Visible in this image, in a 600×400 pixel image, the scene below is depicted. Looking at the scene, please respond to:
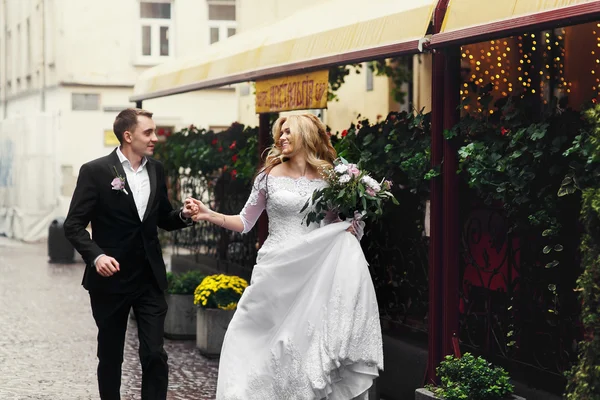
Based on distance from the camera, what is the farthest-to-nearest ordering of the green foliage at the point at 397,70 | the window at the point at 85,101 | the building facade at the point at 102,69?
the window at the point at 85,101
the building facade at the point at 102,69
the green foliage at the point at 397,70

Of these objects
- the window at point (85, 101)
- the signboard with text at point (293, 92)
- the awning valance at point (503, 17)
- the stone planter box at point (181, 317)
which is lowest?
the stone planter box at point (181, 317)

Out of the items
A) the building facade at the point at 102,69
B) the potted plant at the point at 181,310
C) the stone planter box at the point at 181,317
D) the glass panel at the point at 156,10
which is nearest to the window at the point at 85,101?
the building facade at the point at 102,69

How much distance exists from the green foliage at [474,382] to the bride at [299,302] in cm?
45

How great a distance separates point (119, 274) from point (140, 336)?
37cm

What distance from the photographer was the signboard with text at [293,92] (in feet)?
27.7

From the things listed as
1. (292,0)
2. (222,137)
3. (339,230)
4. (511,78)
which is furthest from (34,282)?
(339,230)

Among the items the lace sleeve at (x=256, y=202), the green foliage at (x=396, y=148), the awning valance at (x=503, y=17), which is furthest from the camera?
the green foliage at (x=396, y=148)

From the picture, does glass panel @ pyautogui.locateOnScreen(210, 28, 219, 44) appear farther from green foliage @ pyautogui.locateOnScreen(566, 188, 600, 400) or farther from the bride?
green foliage @ pyautogui.locateOnScreen(566, 188, 600, 400)

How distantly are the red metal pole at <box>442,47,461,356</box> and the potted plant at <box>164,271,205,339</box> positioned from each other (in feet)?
14.5

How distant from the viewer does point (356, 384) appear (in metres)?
6.48

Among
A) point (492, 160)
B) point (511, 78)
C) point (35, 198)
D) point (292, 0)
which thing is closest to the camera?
point (492, 160)

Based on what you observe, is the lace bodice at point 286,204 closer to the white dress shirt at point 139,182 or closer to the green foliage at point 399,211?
the white dress shirt at point 139,182

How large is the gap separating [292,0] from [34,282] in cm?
855

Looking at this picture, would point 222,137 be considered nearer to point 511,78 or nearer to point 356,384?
point 511,78
